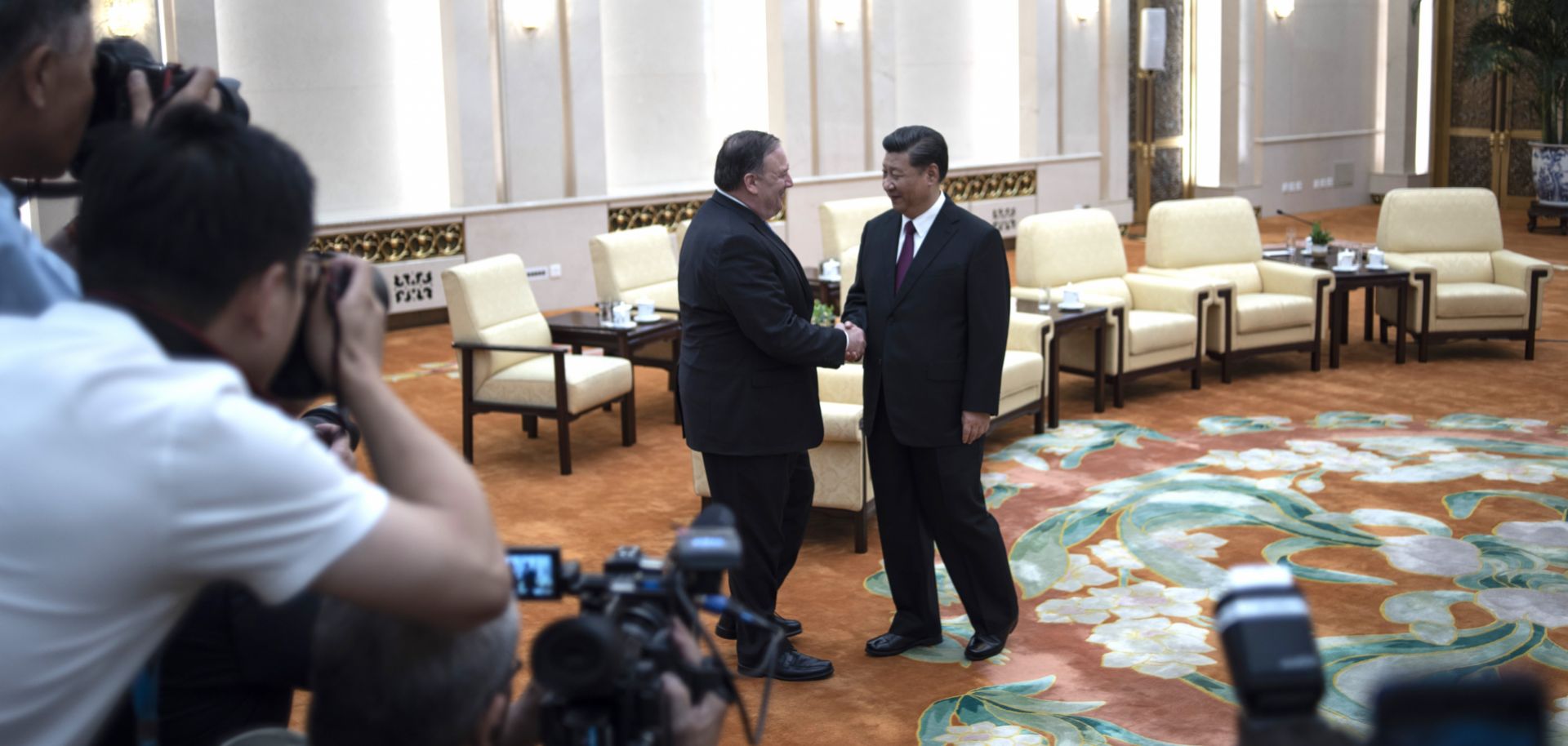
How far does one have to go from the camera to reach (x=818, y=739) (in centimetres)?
382

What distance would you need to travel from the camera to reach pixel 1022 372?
22.6 ft

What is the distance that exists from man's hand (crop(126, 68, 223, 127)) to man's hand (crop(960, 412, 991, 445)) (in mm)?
2733

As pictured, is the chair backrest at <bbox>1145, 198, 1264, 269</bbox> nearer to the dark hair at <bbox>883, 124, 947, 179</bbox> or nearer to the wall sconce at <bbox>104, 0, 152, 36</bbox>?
the dark hair at <bbox>883, 124, 947, 179</bbox>

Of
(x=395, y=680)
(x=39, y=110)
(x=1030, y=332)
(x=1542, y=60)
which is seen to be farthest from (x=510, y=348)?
(x=1542, y=60)

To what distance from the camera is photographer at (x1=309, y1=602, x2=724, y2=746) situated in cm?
137

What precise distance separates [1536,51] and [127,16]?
12759 mm

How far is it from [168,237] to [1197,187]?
51.3 ft

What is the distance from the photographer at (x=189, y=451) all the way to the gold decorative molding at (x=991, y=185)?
12.3 meters

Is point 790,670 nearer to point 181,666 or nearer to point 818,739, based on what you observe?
point 818,739

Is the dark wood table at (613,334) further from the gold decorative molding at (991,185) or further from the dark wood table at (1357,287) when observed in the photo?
the gold decorative molding at (991,185)

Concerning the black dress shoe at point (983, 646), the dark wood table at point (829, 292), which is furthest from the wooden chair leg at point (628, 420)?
the black dress shoe at point (983, 646)

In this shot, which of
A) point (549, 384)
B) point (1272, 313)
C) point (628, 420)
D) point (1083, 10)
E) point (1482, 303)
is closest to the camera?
point (549, 384)

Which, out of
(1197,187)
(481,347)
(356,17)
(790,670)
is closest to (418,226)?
(356,17)

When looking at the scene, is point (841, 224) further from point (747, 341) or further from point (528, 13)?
point (747, 341)
